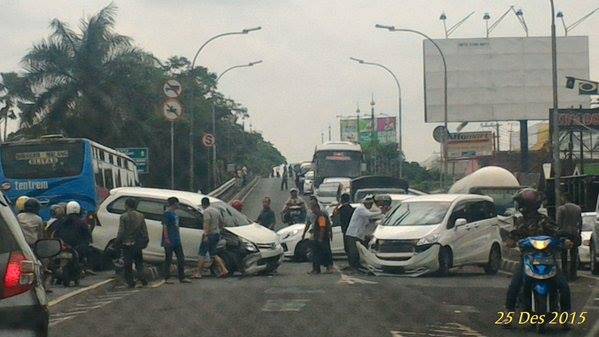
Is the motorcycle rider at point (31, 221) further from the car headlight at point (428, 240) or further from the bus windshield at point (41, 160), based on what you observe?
the bus windshield at point (41, 160)

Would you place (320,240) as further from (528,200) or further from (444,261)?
(528,200)

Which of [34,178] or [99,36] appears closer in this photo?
[34,178]

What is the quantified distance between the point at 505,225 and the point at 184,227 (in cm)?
1277

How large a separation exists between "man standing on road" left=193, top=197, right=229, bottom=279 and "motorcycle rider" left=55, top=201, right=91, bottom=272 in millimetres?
2305

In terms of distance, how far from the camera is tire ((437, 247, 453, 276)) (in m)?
A: 22.3

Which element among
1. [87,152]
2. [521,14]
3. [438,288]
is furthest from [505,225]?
[521,14]

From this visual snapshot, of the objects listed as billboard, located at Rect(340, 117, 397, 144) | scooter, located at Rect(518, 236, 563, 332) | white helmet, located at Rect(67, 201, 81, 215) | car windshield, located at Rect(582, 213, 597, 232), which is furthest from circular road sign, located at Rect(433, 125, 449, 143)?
billboard, located at Rect(340, 117, 397, 144)

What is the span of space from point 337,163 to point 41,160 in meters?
33.6

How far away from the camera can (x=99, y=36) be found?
58.0 m

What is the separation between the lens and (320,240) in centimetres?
2302

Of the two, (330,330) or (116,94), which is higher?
(116,94)

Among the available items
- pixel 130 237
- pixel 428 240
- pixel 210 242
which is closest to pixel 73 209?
pixel 130 237

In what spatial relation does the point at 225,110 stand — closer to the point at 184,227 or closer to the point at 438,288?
the point at 184,227

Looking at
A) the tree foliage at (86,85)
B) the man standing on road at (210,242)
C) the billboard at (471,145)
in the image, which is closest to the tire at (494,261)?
the man standing on road at (210,242)
